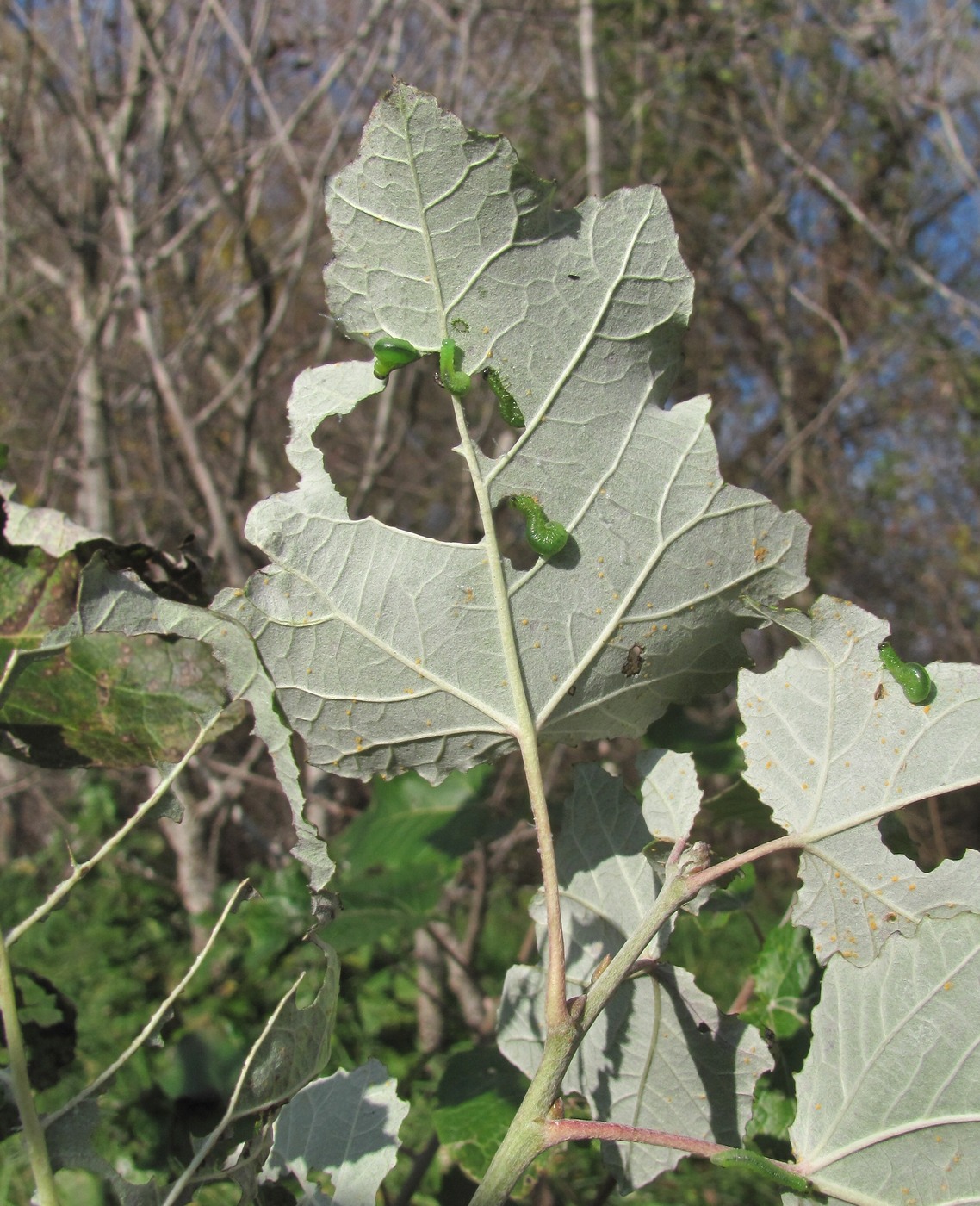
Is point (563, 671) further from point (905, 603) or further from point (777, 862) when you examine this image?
point (905, 603)

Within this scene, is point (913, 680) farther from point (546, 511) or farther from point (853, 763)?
point (546, 511)

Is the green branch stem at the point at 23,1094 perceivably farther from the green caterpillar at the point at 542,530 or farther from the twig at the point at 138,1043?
the green caterpillar at the point at 542,530

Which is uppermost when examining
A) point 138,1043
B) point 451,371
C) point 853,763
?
point 451,371

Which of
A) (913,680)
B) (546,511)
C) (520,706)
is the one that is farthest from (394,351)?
(913,680)

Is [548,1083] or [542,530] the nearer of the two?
[548,1083]

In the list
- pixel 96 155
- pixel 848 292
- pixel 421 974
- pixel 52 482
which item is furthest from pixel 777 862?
pixel 96 155

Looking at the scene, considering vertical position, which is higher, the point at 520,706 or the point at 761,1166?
the point at 520,706
